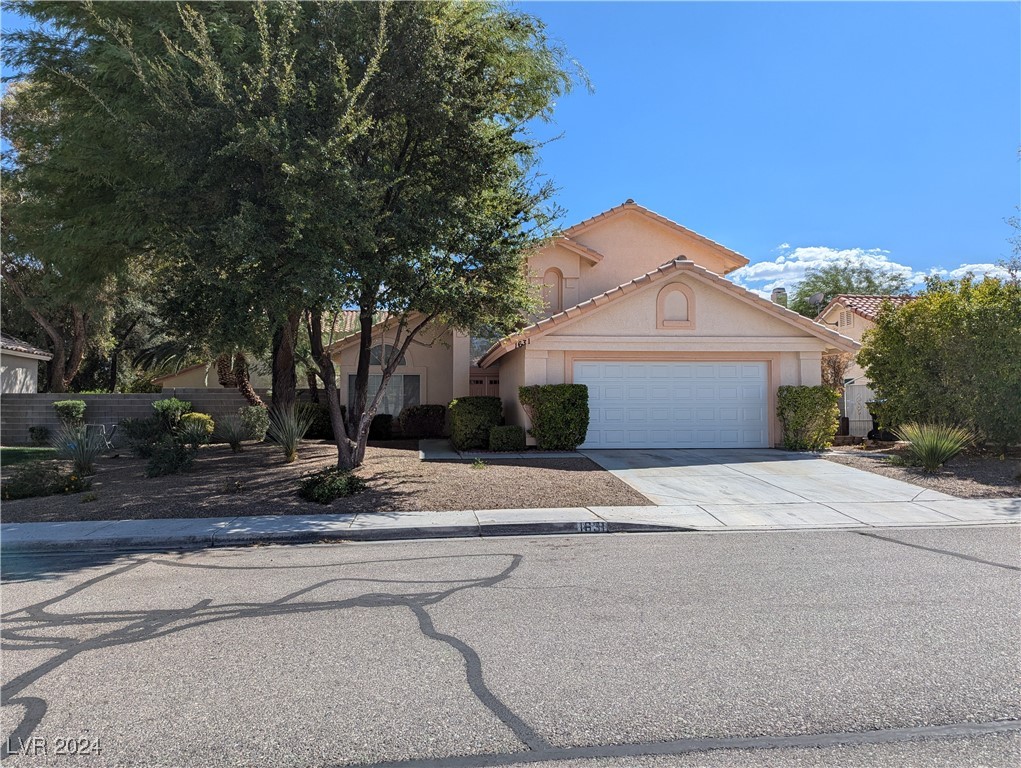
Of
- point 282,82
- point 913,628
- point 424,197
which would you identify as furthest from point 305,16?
point 913,628

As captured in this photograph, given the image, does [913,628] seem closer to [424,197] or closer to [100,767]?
[100,767]

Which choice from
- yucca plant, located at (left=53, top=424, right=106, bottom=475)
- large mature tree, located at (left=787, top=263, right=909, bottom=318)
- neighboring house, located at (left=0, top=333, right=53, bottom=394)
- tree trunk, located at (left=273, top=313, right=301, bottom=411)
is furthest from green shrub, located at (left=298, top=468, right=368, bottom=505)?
large mature tree, located at (left=787, top=263, right=909, bottom=318)


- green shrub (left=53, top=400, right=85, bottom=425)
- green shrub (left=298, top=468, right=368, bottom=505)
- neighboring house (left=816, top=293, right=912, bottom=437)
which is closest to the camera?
green shrub (left=298, top=468, right=368, bottom=505)

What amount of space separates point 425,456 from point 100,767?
13083 millimetres

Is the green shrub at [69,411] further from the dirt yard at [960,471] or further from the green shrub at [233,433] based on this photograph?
Result: the dirt yard at [960,471]

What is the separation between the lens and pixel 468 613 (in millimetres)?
5445

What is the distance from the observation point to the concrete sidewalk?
8.62 meters

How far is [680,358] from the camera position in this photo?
57.1 ft

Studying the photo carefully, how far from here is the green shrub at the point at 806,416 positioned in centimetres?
1666

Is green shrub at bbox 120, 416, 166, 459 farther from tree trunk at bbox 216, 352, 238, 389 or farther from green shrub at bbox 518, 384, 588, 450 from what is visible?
green shrub at bbox 518, 384, 588, 450

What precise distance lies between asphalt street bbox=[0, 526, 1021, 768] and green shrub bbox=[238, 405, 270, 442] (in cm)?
1188

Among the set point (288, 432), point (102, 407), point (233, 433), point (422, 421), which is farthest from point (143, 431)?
point (422, 421)

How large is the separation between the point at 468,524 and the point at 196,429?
10157 millimetres

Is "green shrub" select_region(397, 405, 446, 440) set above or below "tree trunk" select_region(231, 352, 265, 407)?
below
